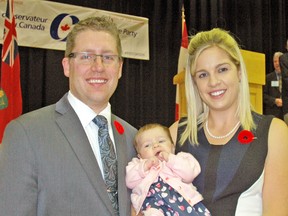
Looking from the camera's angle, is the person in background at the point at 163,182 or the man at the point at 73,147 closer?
the man at the point at 73,147

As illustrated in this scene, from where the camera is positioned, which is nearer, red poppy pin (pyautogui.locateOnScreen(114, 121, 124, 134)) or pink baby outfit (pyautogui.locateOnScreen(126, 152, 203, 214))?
pink baby outfit (pyautogui.locateOnScreen(126, 152, 203, 214))

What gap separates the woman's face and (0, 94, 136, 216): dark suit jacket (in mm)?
704

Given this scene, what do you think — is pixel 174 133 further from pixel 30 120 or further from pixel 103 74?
pixel 30 120

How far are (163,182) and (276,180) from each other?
1.90 feet

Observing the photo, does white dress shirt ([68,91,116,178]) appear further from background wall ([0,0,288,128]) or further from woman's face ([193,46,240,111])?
background wall ([0,0,288,128])

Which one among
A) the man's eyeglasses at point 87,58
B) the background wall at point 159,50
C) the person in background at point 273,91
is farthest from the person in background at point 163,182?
the person in background at point 273,91

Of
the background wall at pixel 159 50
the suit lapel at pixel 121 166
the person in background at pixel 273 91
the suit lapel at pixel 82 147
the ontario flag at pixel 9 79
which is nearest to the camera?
the suit lapel at pixel 82 147

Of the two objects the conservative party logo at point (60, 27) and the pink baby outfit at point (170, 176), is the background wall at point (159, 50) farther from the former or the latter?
the pink baby outfit at point (170, 176)

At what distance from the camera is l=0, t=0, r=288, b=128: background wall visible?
25.9ft

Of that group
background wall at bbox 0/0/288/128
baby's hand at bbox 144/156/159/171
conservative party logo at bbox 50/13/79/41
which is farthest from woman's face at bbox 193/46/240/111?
background wall at bbox 0/0/288/128

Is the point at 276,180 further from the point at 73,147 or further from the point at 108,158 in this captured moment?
the point at 73,147

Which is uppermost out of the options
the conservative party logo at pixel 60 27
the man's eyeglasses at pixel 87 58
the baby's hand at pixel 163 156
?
the conservative party logo at pixel 60 27

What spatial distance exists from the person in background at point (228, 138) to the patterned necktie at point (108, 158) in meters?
0.44

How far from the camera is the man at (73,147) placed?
2.04 meters
